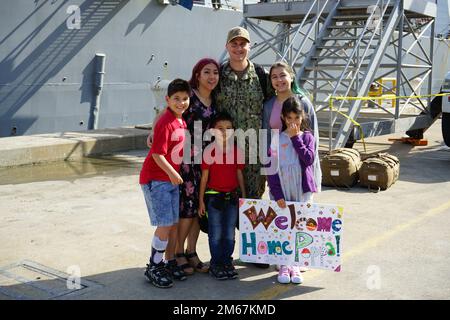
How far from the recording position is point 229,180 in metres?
4.37

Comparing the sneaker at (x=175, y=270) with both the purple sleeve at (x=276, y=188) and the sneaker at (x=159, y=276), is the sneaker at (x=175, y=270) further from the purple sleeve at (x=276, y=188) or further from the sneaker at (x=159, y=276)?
the purple sleeve at (x=276, y=188)

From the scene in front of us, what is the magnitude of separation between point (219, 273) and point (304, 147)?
4.05 feet

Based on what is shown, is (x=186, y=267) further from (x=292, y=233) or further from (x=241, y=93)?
(x=241, y=93)

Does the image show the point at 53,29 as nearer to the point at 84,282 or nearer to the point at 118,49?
the point at 118,49

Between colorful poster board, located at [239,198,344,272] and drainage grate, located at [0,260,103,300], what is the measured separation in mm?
1290

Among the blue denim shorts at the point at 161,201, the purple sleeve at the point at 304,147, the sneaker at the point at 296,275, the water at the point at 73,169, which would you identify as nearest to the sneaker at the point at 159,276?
the blue denim shorts at the point at 161,201

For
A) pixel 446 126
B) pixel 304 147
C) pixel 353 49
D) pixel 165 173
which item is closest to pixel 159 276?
pixel 165 173

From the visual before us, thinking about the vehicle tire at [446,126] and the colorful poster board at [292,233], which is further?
the vehicle tire at [446,126]

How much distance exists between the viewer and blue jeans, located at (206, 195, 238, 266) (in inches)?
172

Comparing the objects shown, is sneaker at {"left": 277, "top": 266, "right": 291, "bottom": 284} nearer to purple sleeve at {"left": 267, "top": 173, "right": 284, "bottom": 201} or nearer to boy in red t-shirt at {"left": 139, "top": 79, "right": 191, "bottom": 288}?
purple sleeve at {"left": 267, "top": 173, "right": 284, "bottom": 201}

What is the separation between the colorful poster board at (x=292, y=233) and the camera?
13.8 feet

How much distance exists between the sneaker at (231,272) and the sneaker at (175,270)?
0.35 meters

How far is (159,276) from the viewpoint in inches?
165

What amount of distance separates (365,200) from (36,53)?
28.1 ft
